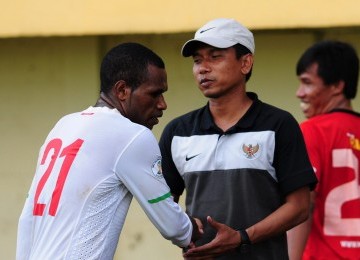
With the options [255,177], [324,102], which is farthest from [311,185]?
[324,102]

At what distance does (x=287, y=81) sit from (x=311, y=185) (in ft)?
8.93

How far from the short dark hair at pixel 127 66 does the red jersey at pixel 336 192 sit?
110cm

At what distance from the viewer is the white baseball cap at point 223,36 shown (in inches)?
212

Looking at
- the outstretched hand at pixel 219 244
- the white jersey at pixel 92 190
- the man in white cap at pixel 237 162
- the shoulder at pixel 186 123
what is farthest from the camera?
the shoulder at pixel 186 123

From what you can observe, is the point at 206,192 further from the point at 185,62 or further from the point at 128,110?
the point at 185,62

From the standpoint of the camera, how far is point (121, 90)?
4801 millimetres

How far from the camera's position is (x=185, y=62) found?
8.05 meters

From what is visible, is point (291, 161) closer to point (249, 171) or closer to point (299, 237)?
point (249, 171)

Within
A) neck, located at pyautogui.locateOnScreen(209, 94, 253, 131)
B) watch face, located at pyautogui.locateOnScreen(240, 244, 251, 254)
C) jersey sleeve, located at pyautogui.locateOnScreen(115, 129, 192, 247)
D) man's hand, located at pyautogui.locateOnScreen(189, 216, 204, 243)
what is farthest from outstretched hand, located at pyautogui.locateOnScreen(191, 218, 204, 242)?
neck, located at pyautogui.locateOnScreen(209, 94, 253, 131)

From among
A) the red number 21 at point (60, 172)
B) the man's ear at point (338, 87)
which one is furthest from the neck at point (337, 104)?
the red number 21 at point (60, 172)

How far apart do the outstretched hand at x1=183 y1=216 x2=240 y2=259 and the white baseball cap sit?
0.90 metres

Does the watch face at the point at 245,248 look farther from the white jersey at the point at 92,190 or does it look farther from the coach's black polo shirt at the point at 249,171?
the white jersey at the point at 92,190

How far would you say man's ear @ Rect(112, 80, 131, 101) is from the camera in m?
4.80

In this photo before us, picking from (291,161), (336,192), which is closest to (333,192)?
(336,192)
